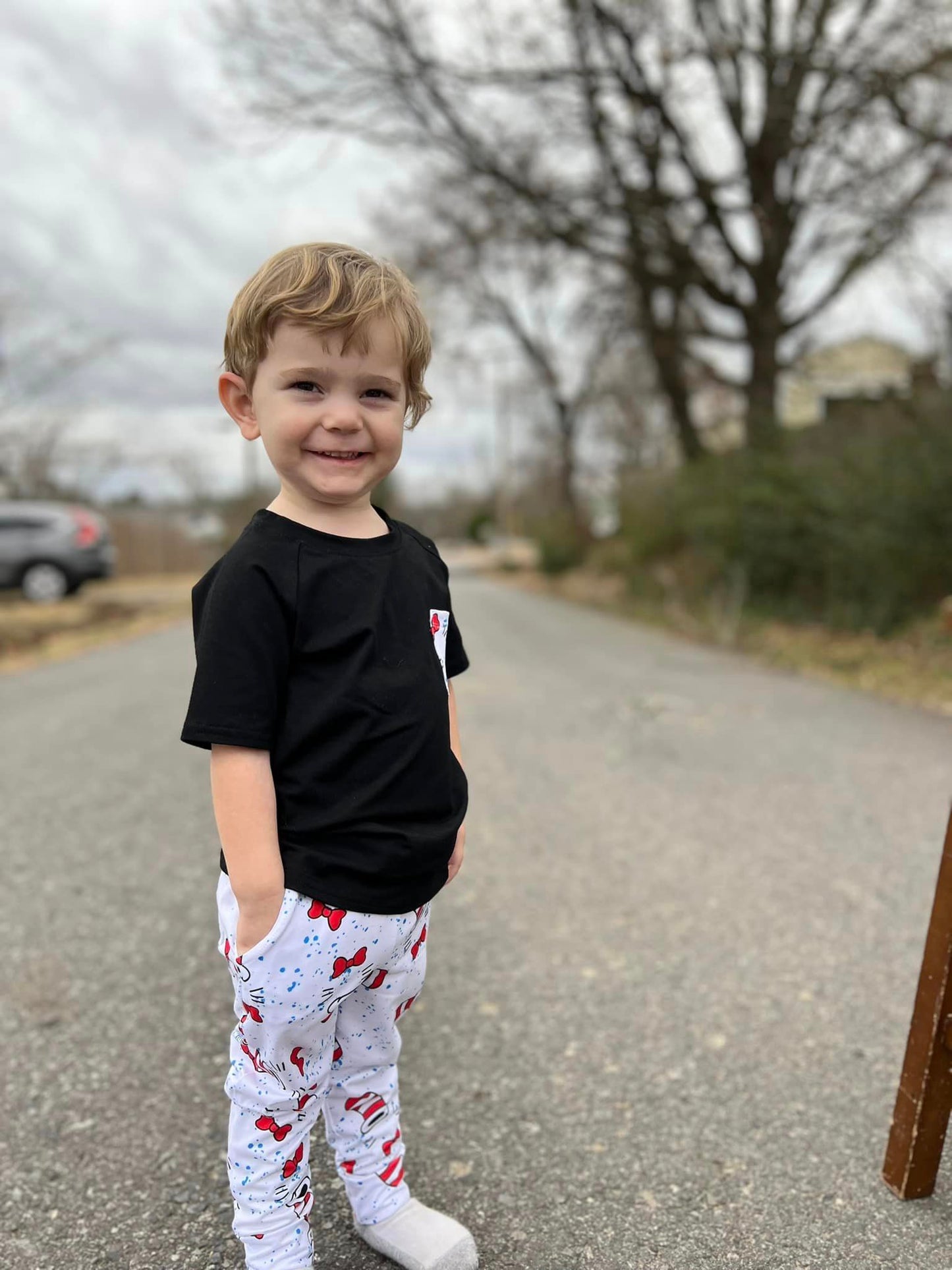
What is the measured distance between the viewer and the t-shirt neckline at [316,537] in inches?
58.2

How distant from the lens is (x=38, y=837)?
4250 millimetres

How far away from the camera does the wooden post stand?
174cm

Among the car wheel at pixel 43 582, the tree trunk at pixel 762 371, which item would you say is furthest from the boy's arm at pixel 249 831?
the car wheel at pixel 43 582

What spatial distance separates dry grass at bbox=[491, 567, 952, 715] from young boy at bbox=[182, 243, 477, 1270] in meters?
5.81

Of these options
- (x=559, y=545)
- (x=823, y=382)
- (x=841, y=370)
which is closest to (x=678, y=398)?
Result: (x=841, y=370)

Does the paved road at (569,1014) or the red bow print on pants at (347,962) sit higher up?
the red bow print on pants at (347,962)

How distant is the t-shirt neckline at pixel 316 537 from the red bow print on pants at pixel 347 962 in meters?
0.60

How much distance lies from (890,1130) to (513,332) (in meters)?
26.0

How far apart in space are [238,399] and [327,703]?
0.50 metres

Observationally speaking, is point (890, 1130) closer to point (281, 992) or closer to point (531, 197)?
point (281, 992)

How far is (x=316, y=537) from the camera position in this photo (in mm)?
1490

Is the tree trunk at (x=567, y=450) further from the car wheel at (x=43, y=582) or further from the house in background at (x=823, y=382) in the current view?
the car wheel at (x=43, y=582)

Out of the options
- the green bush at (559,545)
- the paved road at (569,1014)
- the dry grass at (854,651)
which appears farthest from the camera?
the green bush at (559,545)

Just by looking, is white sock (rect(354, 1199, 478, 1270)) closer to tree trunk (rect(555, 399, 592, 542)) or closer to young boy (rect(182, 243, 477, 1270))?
young boy (rect(182, 243, 477, 1270))
